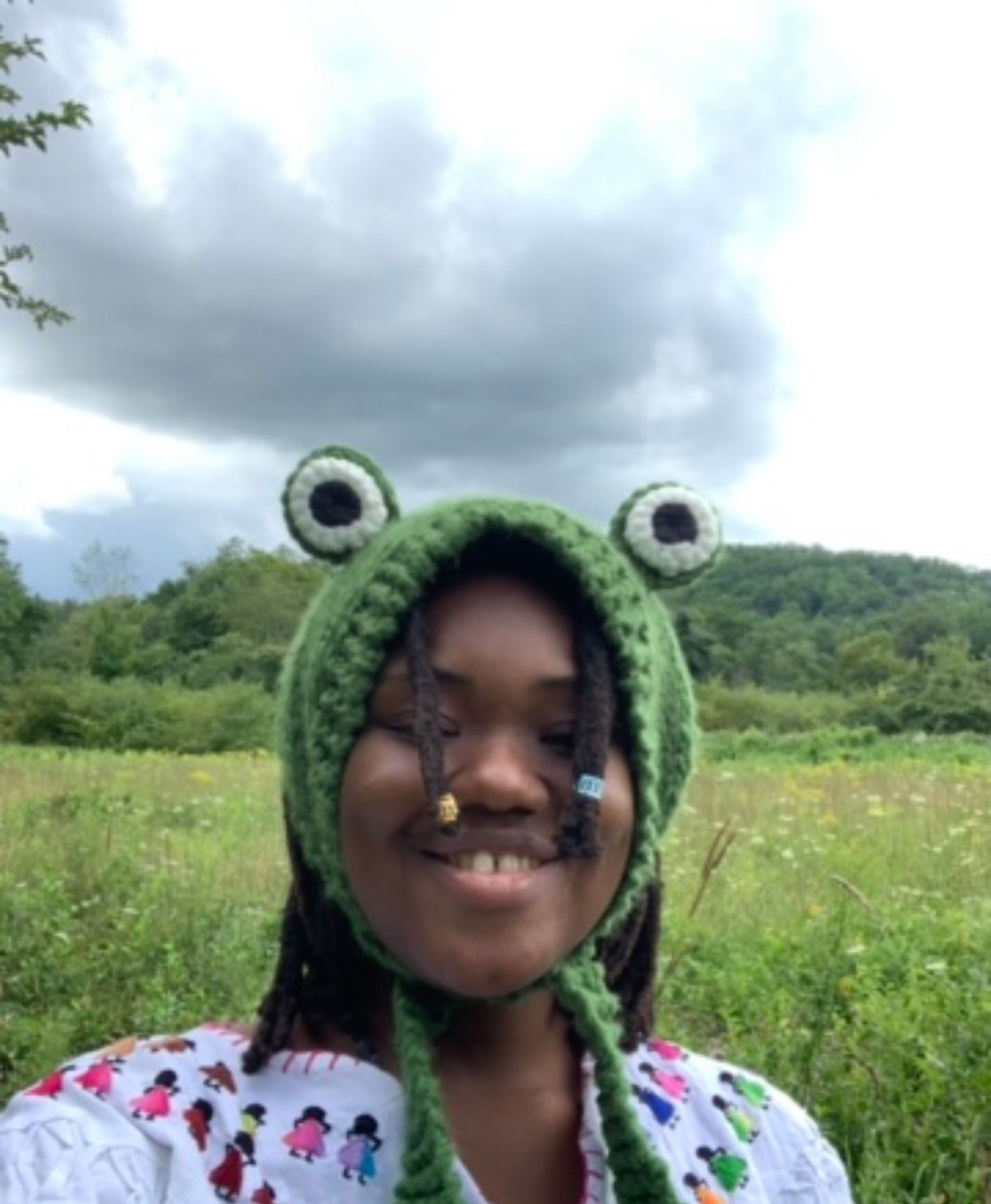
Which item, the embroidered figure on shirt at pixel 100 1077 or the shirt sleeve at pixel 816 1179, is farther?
the shirt sleeve at pixel 816 1179

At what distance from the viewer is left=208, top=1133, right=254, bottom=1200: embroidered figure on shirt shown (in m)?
1.15

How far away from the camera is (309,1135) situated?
120 cm

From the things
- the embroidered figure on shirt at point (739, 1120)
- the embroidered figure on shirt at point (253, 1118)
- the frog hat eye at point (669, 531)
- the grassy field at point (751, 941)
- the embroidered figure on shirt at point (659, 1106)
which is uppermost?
the frog hat eye at point (669, 531)

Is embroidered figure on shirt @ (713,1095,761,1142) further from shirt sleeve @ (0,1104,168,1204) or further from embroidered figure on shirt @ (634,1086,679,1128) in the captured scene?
shirt sleeve @ (0,1104,168,1204)

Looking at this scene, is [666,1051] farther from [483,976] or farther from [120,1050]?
[120,1050]

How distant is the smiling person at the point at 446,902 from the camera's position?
1172 millimetres

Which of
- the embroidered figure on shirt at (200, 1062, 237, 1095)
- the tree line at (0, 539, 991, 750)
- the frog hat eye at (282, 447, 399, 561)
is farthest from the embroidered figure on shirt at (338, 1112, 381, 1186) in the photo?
the tree line at (0, 539, 991, 750)

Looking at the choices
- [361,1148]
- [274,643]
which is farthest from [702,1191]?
[274,643]

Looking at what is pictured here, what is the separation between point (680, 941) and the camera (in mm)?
4855

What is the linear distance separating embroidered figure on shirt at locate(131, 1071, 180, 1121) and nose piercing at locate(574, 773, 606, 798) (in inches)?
15.7

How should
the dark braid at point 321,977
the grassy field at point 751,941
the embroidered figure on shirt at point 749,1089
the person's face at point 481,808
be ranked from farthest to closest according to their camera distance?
the grassy field at point 751,941 < the embroidered figure on shirt at point 749,1089 < the dark braid at point 321,977 < the person's face at point 481,808

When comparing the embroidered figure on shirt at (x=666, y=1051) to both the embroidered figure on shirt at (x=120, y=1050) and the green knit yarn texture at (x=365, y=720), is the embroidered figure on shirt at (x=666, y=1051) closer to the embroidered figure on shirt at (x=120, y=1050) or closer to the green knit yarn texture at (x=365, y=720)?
the green knit yarn texture at (x=365, y=720)

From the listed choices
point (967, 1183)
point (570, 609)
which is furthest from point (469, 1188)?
point (967, 1183)

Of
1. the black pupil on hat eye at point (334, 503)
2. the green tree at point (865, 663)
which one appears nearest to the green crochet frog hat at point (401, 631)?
the black pupil on hat eye at point (334, 503)
